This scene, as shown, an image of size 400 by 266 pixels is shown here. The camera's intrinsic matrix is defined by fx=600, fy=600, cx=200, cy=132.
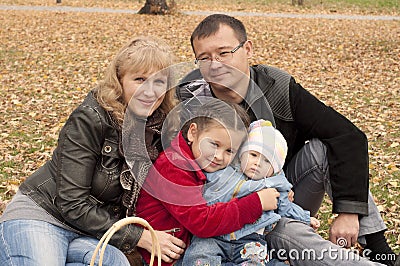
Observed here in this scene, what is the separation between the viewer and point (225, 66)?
363 centimetres

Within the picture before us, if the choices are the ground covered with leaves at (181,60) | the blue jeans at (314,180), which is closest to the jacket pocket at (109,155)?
the blue jeans at (314,180)

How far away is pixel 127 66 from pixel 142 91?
0.16 meters

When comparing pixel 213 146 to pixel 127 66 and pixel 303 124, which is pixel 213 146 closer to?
pixel 127 66

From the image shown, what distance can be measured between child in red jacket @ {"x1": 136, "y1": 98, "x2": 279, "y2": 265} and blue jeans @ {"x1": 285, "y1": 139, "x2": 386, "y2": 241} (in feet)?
1.99

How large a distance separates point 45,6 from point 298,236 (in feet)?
80.3

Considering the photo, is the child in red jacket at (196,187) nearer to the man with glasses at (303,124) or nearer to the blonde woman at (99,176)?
the blonde woman at (99,176)

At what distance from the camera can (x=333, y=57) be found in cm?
1448

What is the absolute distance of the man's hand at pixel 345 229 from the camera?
11.7 ft

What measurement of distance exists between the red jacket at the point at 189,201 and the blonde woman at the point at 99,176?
0.33 feet

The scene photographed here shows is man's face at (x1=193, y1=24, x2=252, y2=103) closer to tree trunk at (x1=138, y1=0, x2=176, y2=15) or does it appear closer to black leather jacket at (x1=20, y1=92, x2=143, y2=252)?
black leather jacket at (x1=20, y1=92, x2=143, y2=252)

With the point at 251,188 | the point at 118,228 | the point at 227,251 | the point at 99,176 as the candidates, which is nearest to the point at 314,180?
the point at 251,188

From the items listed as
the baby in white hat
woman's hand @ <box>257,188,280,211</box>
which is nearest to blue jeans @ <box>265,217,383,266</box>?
the baby in white hat

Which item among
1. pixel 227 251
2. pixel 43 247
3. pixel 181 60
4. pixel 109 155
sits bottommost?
pixel 181 60

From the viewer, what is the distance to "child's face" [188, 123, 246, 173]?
125 inches
